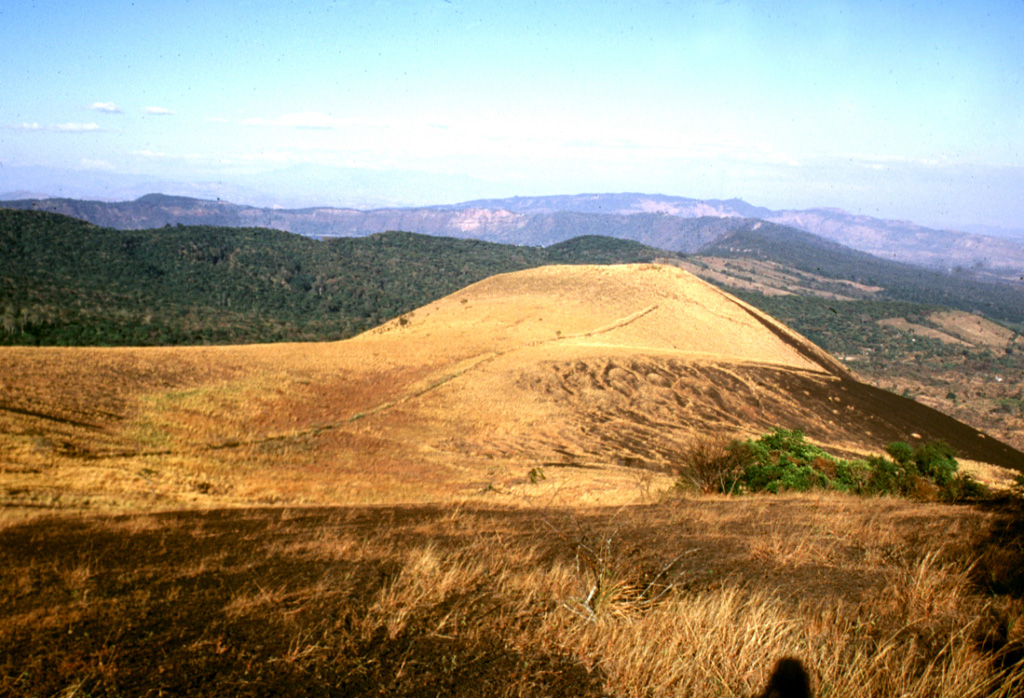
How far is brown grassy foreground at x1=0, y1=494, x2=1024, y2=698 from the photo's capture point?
357cm

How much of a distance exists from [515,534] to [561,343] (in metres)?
31.3

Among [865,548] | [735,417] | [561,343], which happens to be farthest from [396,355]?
[865,548]

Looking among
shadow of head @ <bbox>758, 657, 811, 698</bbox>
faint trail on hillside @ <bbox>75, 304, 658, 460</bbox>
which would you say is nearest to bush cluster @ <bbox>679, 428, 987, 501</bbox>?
shadow of head @ <bbox>758, 657, 811, 698</bbox>

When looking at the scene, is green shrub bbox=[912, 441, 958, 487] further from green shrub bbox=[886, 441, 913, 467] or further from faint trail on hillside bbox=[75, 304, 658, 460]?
faint trail on hillside bbox=[75, 304, 658, 460]

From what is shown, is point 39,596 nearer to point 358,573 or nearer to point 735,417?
point 358,573

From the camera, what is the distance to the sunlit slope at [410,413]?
52.4ft

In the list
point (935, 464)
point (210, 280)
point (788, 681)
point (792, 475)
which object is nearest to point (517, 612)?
point (788, 681)

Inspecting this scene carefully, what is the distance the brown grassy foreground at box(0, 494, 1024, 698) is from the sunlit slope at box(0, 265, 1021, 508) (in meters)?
7.80

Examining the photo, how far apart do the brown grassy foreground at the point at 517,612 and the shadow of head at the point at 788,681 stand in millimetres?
72

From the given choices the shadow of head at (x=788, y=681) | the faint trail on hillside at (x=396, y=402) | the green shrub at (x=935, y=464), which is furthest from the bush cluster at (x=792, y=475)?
the faint trail on hillside at (x=396, y=402)

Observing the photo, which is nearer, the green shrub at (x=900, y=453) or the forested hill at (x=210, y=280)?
the green shrub at (x=900, y=453)

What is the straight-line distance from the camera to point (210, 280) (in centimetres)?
9831

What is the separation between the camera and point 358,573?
5.72 m

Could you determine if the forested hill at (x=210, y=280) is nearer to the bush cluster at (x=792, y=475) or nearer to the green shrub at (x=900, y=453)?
the bush cluster at (x=792, y=475)
